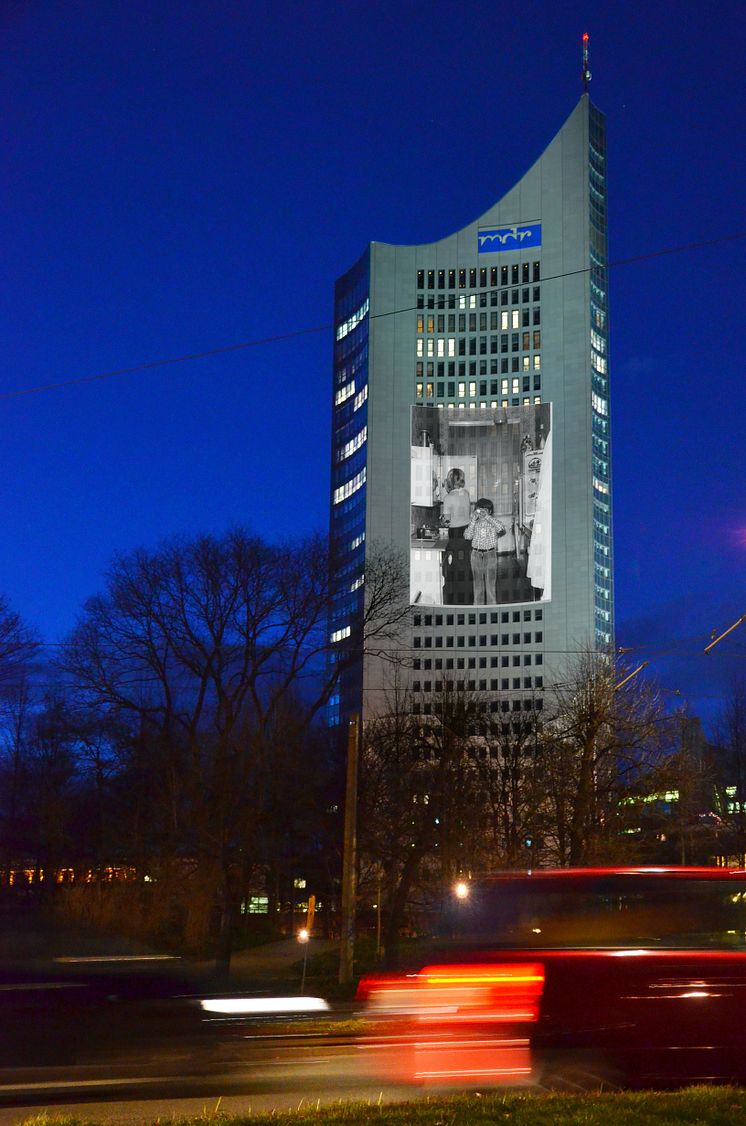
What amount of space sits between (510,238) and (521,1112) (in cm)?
16579

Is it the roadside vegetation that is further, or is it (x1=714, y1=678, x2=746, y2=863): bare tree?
(x1=714, y1=678, x2=746, y2=863): bare tree

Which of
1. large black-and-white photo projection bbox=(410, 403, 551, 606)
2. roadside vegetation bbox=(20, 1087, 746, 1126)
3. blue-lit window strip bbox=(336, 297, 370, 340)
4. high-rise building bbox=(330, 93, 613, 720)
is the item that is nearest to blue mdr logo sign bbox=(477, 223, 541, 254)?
high-rise building bbox=(330, 93, 613, 720)

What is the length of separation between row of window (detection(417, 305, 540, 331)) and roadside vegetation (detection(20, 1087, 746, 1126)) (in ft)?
526

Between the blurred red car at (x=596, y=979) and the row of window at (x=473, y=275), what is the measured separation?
524 feet

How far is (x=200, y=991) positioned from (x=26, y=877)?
6492 cm

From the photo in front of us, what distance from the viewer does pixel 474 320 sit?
168875 millimetres

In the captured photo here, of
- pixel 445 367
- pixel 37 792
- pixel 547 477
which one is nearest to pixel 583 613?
pixel 547 477

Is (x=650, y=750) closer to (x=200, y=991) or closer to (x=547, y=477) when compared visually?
(x=200, y=991)

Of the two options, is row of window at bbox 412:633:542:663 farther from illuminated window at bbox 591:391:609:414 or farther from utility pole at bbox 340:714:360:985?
utility pole at bbox 340:714:360:985

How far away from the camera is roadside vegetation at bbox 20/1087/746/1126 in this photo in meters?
8.74

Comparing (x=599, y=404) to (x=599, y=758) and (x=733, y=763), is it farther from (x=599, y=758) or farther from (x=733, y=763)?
(x=599, y=758)

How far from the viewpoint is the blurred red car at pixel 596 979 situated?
408 inches

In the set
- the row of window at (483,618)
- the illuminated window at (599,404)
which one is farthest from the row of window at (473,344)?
the row of window at (483,618)

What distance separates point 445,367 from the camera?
168500 mm
